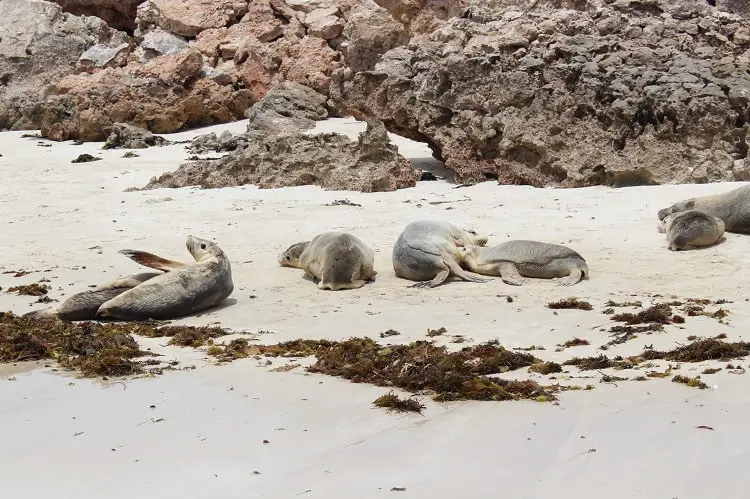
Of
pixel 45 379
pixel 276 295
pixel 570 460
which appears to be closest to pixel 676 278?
pixel 276 295

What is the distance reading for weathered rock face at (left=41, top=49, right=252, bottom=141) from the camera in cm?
1766

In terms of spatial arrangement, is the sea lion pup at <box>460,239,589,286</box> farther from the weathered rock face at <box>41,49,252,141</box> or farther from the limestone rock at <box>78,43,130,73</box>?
the limestone rock at <box>78,43,130,73</box>

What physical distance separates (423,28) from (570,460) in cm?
1749

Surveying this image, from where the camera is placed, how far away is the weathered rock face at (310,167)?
1222cm

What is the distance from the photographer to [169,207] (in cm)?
1111

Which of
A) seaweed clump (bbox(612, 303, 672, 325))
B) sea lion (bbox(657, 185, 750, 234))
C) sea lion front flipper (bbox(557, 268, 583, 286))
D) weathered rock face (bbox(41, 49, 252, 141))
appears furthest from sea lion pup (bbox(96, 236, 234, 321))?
weathered rock face (bbox(41, 49, 252, 141))

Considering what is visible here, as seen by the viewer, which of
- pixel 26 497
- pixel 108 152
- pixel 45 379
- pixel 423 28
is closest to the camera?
pixel 26 497

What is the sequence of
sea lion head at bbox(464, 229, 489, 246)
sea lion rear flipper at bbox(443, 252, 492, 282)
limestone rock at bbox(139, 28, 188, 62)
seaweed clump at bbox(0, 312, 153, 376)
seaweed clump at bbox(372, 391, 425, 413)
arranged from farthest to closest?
limestone rock at bbox(139, 28, 188, 62) → sea lion head at bbox(464, 229, 489, 246) → sea lion rear flipper at bbox(443, 252, 492, 282) → seaweed clump at bbox(0, 312, 153, 376) → seaweed clump at bbox(372, 391, 425, 413)

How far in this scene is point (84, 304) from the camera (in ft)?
22.7

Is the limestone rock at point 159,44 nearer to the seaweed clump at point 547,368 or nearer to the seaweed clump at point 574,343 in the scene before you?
the seaweed clump at point 574,343

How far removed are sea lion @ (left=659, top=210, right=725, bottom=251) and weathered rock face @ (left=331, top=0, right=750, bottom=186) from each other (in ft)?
9.49

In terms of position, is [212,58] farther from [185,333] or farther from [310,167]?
[185,333]

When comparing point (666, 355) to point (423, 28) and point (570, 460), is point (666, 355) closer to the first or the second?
point (570, 460)

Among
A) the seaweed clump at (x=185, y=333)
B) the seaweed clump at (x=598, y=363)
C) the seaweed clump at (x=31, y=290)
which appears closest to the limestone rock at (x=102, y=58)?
the seaweed clump at (x=31, y=290)
